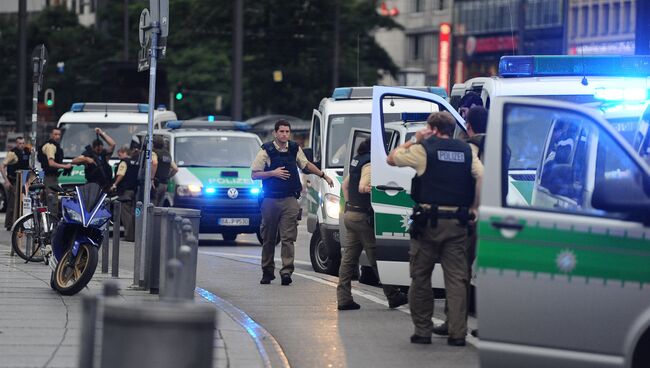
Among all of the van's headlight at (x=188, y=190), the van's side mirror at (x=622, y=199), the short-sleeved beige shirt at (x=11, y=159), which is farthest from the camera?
the short-sleeved beige shirt at (x=11, y=159)

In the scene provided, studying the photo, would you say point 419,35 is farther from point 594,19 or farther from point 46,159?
point 46,159

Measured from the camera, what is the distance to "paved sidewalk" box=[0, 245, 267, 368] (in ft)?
32.2

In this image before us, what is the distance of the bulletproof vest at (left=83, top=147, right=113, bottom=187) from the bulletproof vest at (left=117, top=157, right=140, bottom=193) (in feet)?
0.87

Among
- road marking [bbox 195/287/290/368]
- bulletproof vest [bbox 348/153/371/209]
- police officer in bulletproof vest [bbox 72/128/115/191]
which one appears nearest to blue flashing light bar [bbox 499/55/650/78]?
bulletproof vest [bbox 348/153/371/209]

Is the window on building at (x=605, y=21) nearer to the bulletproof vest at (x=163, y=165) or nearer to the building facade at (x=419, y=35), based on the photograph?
the building facade at (x=419, y=35)

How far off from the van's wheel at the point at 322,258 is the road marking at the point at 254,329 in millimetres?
2924

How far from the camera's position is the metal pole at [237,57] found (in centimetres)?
3403

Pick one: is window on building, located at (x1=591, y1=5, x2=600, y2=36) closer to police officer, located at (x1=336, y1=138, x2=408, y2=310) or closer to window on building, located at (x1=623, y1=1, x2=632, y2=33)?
window on building, located at (x1=623, y1=1, x2=632, y2=33)

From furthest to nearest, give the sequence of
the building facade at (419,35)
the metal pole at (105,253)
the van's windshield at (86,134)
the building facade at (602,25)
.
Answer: the building facade at (419,35), the building facade at (602,25), the van's windshield at (86,134), the metal pole at (105,253)

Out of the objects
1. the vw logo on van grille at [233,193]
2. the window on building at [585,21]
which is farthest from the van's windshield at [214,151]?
the window on building at [585,21]

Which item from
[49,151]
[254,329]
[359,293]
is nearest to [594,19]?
[49,151]

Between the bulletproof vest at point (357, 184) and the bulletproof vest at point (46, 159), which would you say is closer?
the bulletproof vest at point (357, 184)

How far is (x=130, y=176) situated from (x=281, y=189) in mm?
8479

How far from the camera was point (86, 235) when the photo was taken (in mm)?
14141
